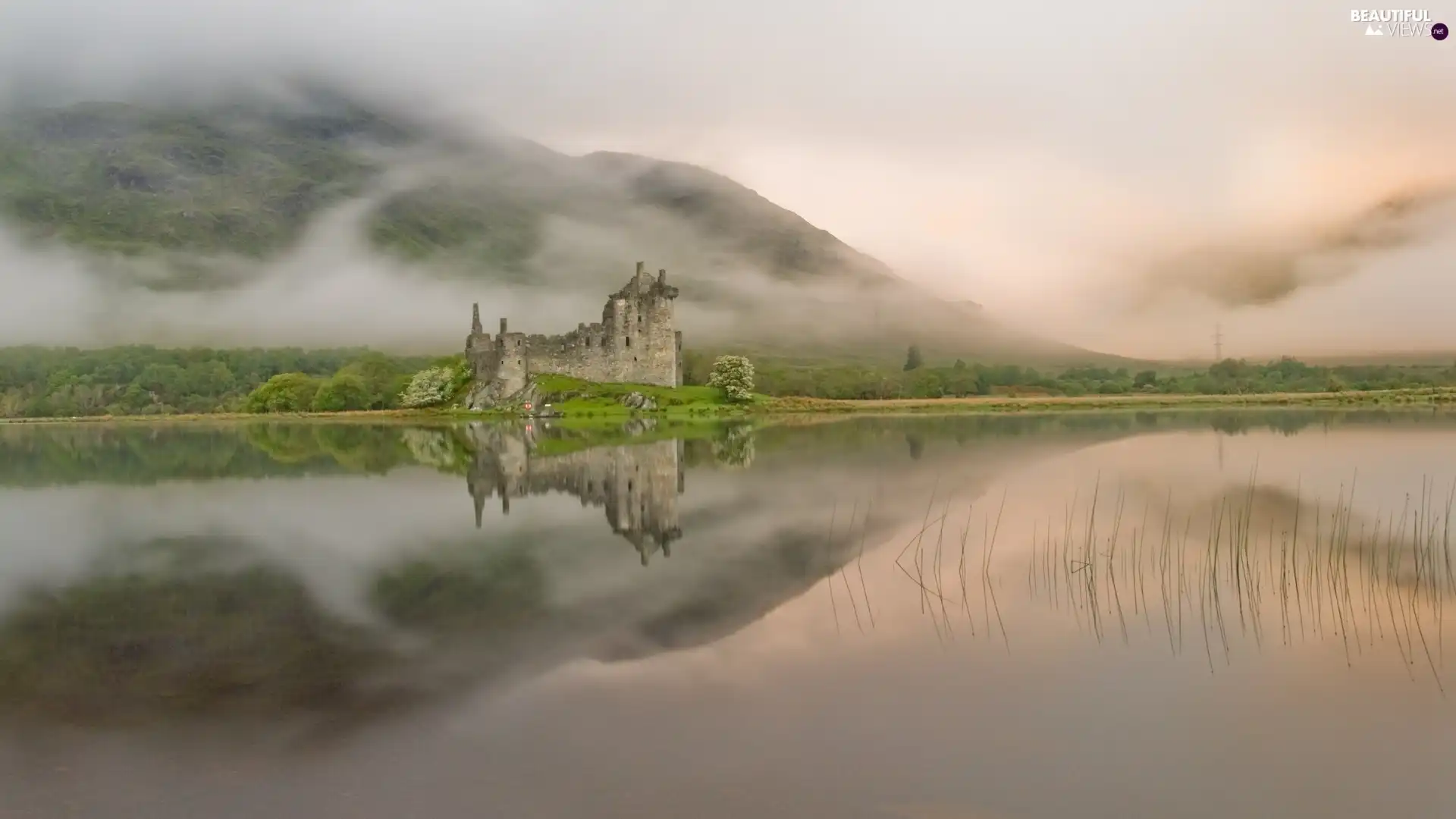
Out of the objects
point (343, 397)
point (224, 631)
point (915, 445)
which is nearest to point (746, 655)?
point (224, 631)

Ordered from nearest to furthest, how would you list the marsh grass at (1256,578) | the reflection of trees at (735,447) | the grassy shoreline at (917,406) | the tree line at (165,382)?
the marsh grass at (1256,578) < the reflection of trees at (735,447) < the grassy shoreline at (917,406) < the tree line at (165,382)

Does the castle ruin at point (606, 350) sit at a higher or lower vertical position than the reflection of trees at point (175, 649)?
higher

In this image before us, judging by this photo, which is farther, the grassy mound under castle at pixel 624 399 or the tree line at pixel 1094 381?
the tree line at pixel 1094 381

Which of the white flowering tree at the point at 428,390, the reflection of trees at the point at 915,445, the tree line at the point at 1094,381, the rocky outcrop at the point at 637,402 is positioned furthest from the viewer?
the tree line at the point at 1094,381

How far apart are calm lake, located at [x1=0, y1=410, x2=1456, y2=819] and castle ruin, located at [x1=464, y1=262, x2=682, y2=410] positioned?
5553 cm

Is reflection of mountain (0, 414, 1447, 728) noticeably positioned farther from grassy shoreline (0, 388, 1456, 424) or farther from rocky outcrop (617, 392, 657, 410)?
rocky outcrop (617, 392, 657, 410)

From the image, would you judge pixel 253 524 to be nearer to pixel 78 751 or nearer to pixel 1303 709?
pixel 78 751

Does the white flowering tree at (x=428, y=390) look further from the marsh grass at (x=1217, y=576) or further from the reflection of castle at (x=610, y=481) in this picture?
the marsh grass at (x=1217, y=576)

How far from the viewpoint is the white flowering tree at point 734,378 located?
7231cm

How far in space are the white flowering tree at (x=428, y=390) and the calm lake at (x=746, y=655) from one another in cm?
5658

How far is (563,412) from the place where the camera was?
6712 cm

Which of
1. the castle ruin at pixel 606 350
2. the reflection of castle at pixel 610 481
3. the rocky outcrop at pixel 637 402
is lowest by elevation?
the reflection of castle at pixel 610 481

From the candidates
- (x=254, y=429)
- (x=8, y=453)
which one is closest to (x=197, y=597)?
(x=8, y=453)

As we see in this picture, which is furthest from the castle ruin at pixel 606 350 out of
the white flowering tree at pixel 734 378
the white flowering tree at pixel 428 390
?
the white flowering tree at pixel 734 378
